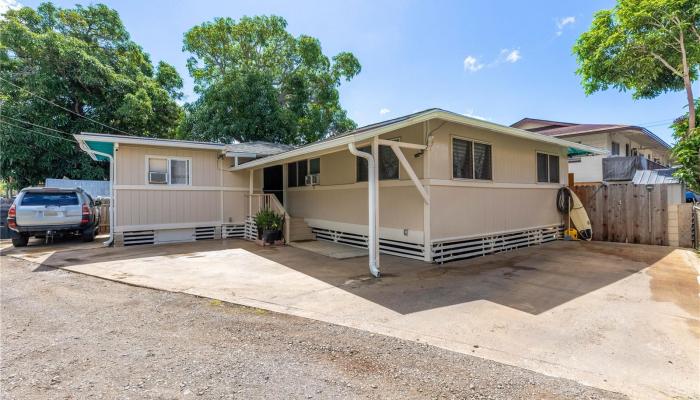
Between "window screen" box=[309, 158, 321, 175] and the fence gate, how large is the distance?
807cm

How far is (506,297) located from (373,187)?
2.60 m

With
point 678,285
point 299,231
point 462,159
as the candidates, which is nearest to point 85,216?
point 299,231

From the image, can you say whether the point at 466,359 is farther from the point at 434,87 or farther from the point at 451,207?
the point at 434,87

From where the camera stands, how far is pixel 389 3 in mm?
10930

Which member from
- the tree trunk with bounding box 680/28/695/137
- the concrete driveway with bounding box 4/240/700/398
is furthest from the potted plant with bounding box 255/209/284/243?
Answer: the tree trunk with bounding box 680/28/695/137

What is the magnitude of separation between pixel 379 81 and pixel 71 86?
15.1m

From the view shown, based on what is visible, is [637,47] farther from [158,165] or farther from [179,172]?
[158,165]

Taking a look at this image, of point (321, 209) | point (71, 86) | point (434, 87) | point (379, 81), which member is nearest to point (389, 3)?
point (434, 87)

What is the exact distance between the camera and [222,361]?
2660mm

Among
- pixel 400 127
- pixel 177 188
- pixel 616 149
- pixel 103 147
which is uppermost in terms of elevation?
pixel 616 149

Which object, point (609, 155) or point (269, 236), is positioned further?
point (609, 155)

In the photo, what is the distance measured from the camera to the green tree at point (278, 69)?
18.6 m

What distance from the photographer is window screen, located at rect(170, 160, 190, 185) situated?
9.68 meters

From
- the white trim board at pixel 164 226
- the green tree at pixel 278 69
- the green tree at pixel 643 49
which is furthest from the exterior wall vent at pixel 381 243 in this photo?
the green tree at pixel 278 69
